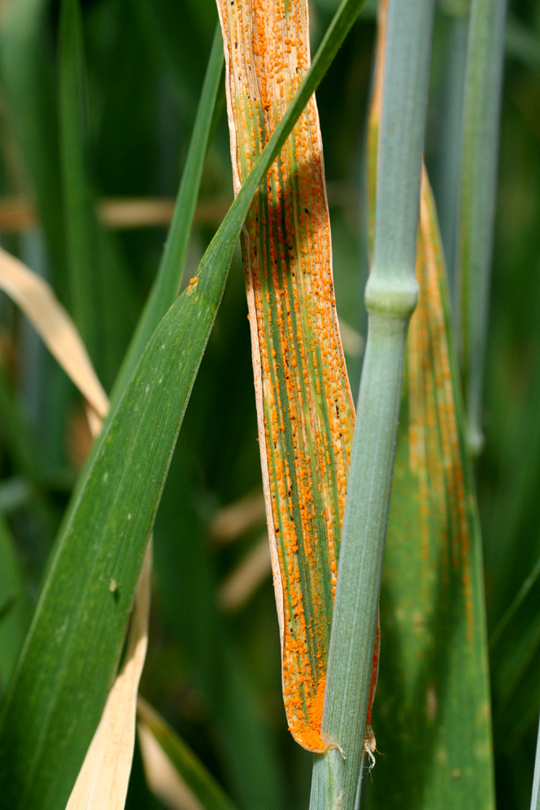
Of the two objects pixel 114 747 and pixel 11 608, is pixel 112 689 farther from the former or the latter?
pixel 11 608

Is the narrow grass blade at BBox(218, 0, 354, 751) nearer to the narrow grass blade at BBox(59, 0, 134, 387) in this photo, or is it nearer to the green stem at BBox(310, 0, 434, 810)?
the green stem at BBox(310, 0, 434, 810)

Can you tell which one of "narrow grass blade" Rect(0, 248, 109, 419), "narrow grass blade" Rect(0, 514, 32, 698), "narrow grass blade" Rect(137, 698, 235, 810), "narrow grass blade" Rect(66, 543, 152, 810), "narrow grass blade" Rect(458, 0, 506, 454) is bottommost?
"narrow grass blade" Rect(137, 698, 235, 810)

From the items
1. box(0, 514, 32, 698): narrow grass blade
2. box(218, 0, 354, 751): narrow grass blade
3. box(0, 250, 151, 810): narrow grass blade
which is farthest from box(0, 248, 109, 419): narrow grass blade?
box(218, 0, 354, 751): narrow grass blade

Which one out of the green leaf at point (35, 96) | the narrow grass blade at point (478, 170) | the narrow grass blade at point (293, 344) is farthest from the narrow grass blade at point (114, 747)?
the green leaf at point (35, 96)

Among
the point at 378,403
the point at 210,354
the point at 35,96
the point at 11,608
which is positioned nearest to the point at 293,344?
the point at 378,403

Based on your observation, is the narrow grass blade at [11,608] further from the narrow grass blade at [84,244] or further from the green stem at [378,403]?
the green stem at [378,403]

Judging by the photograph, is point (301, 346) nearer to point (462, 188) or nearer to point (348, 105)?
Result: point (462, 188)

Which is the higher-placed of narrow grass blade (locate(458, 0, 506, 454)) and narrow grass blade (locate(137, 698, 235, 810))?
narrow grass blade (locate(458, 0, 506, 454))
